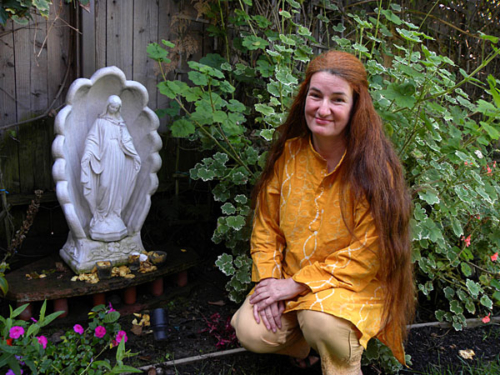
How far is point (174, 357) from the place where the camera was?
2.38m

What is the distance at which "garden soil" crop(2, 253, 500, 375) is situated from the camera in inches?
91.5

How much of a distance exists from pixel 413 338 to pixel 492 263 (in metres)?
0.75

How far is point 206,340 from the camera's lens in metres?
2.57

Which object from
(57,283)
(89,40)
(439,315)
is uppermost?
(89,40)

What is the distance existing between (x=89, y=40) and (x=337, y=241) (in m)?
2.20

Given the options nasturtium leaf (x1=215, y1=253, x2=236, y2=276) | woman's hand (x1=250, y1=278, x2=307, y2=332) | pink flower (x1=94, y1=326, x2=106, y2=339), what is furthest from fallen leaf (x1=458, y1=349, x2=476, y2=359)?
pink flower (x1=94, y1=326, x2=106, y2=339)

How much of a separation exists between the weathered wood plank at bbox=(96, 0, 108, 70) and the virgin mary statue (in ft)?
2.22

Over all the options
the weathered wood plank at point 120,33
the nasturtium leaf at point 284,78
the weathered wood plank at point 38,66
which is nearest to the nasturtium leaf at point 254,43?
the nasturtium leaf at point 284,78

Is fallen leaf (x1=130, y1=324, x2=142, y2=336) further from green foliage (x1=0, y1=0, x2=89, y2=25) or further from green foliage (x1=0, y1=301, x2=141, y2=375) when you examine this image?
green foliage (x1=0, y1=0, x2=89, y2=25)

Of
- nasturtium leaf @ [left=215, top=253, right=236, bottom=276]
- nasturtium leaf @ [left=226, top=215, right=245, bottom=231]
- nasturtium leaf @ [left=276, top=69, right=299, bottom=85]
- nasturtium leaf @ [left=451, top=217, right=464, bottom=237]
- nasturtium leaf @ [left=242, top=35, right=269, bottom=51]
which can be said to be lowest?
nasturtium leaf @ [left=215, top=253, right=236, bottom=276]

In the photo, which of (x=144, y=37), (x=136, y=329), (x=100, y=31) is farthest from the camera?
(x=144, y=37)

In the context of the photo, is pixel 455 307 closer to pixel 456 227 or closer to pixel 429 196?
pixel 456 227

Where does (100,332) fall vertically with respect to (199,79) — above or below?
below

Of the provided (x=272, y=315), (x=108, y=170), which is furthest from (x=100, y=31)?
(x=272, y=315)
